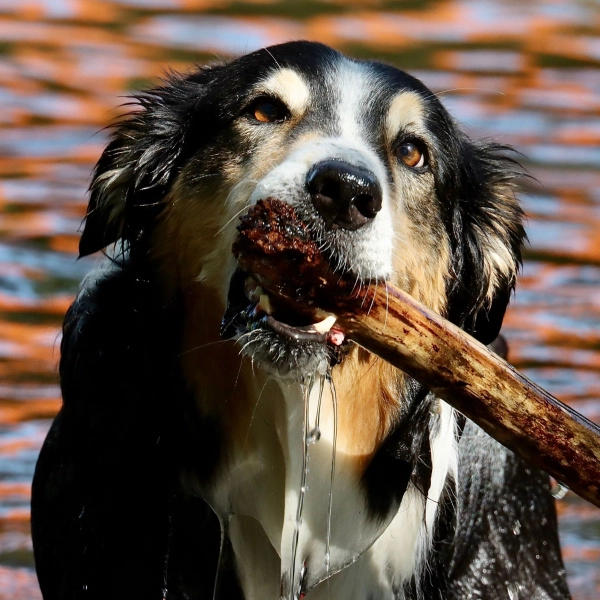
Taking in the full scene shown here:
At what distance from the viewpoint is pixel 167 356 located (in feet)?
12.6

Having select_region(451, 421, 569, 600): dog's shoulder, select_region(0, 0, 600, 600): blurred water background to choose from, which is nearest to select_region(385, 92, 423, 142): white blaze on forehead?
select_region(0, 0, 600, 600): blurred water background

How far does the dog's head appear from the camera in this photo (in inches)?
134

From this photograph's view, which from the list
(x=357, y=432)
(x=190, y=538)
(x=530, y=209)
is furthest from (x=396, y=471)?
(x=530, y=209)

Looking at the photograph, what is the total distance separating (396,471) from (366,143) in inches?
36.6

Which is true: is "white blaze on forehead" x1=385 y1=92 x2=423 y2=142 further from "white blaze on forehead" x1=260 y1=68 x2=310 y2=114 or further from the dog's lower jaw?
the dog's lower jaw

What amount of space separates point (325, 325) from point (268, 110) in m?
0.69

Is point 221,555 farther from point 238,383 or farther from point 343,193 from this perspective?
point 343,193

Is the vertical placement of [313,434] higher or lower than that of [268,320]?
lower

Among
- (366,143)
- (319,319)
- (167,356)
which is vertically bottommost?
(167,356)

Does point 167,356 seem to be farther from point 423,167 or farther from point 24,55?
point 24,55

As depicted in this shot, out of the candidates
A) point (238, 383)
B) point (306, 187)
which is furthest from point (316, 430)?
point (306, 187)

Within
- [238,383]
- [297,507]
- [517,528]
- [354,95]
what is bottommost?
[517,528]

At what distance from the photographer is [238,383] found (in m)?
3.73

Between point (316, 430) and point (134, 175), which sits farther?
point (134, 175)
